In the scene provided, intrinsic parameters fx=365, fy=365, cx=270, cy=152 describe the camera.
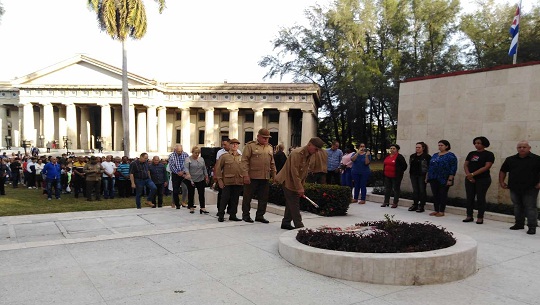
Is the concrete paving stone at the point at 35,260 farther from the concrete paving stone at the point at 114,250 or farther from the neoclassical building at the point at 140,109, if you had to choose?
the neoclassical building at the point at 140,109

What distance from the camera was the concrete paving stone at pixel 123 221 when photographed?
293 inches

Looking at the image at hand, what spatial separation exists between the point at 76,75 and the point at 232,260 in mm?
52781

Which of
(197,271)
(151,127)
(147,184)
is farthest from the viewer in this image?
(151,127)

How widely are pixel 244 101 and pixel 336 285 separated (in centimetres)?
4892

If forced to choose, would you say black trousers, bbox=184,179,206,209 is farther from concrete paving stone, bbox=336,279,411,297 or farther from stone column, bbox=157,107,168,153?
stone column, bbox=157,107,168,153

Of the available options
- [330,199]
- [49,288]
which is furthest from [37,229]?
[330,199]

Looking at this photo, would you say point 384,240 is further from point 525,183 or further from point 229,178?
point 525,183

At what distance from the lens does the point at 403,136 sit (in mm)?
11531

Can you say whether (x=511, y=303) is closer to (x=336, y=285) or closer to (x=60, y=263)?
(x=336, y=285)

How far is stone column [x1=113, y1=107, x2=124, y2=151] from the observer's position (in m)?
53.4

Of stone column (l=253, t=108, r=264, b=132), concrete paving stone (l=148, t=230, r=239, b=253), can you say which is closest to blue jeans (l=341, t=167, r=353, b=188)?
concrete paving stone (l=148, t=230, r=239, b=253)

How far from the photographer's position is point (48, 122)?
49.5 m

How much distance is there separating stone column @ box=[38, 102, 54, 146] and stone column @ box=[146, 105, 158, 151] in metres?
12.7

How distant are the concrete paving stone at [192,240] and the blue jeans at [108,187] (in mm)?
9014
